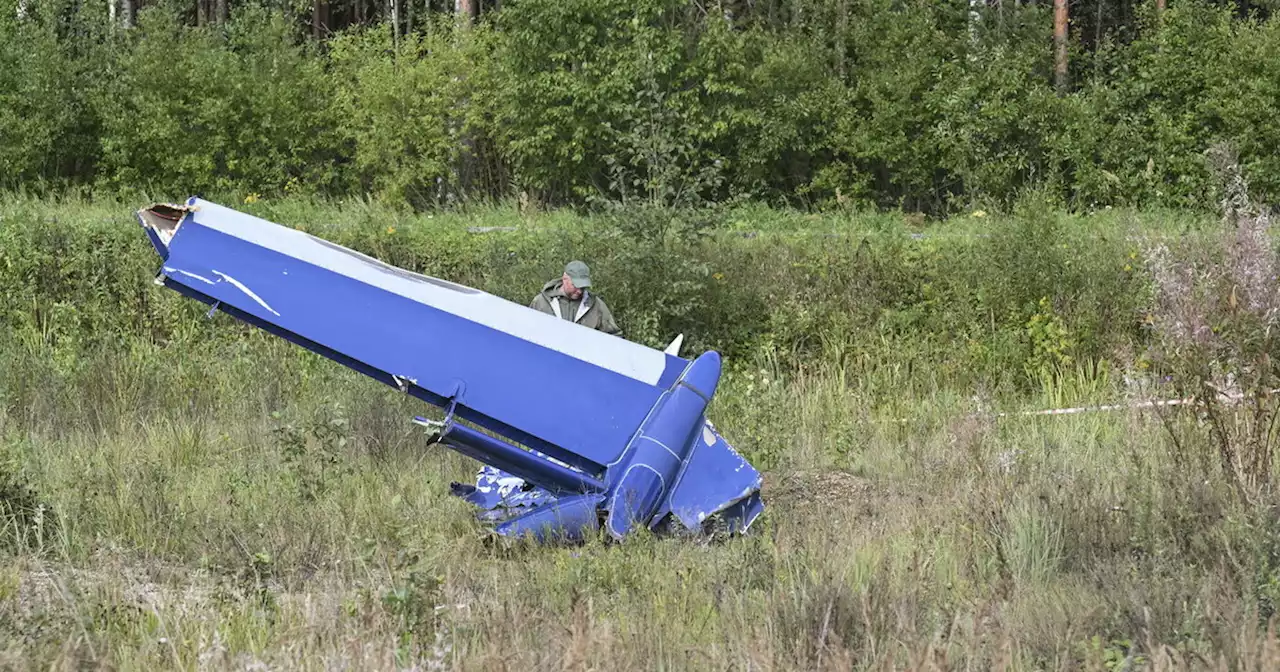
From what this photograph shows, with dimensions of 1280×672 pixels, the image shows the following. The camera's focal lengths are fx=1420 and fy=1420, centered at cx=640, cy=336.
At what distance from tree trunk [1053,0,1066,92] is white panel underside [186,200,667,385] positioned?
20248mm

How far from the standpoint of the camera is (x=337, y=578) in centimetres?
569

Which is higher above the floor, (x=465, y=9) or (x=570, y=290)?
(x=465, y=9)

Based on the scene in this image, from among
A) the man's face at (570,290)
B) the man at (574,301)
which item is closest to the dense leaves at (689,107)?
the man at (574,301)

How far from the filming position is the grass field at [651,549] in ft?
14.7

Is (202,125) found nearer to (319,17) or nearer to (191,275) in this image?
(319,17)

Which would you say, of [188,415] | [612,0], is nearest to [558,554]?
[188,415]

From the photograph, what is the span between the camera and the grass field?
14.7 ft

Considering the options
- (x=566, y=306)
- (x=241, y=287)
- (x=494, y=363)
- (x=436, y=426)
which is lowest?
(x=566, y=306)

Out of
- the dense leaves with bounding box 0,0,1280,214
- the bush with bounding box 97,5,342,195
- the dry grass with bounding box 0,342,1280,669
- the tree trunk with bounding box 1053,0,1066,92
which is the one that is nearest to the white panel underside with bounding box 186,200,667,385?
the dry grass with bounding box 0,342,1280,669

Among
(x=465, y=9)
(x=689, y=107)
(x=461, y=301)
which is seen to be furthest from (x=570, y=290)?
(x=465, y=9)

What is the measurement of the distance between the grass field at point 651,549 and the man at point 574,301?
1.15 m

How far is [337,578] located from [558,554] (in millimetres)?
1114

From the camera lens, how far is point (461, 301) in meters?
6.82

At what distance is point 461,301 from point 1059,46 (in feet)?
69.3
